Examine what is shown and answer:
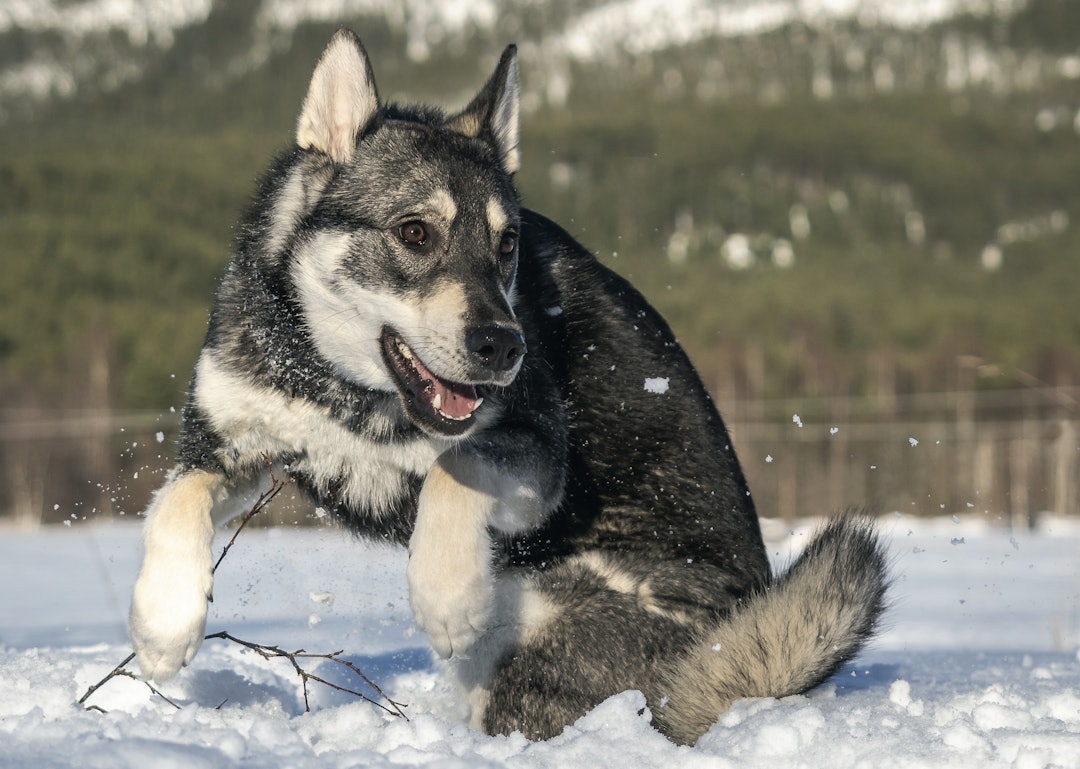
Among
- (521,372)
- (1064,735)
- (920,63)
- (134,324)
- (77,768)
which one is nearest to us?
(77,768)

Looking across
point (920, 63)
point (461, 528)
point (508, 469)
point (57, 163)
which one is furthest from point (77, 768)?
point (920, 63)

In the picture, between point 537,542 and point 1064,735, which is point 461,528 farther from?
point 1064,735

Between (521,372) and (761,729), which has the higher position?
(521,372)

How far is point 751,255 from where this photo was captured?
130750mm

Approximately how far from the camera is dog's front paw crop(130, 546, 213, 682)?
400cm

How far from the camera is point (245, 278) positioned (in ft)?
15.3

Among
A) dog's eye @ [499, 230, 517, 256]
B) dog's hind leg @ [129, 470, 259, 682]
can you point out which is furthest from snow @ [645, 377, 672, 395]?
dog's hind leg @ [129, 470, 259, 682]

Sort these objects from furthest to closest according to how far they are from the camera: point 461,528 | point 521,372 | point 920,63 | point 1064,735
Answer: point 920,63 → point 521,372 → point 461,528 → point 1064,735

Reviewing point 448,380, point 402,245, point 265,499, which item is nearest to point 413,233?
point 402,245

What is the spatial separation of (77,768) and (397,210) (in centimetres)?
221

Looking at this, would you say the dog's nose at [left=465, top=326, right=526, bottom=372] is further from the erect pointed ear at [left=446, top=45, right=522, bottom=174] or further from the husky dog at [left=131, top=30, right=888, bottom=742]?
the erect pointed ear at [left=446, top=45, right=522, bottom=174]

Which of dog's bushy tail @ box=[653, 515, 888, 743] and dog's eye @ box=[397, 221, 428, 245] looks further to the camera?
dog's eye @ box=[397, 221, 428, 245]

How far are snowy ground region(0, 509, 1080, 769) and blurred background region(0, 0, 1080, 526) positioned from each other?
91 centimetres

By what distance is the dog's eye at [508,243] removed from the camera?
4.52m
